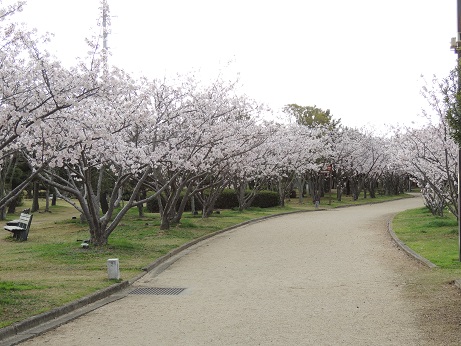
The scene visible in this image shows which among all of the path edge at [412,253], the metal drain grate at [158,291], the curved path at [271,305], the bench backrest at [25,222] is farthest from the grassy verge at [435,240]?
the bench backrest at [25,222]

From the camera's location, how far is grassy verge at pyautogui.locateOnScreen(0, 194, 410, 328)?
340 inches

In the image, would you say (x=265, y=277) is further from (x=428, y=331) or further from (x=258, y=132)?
(x=258, y=132)

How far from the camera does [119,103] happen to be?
13.9 metres

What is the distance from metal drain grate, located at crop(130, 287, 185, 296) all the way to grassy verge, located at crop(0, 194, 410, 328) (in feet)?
1.80

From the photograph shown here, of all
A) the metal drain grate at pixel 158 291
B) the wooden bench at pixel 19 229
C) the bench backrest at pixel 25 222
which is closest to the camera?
the metal drain grate at pixel 158 291

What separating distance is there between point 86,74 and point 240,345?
4937 millimetres

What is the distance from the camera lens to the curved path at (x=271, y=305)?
6.67 meters

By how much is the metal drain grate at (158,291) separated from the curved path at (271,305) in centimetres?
18

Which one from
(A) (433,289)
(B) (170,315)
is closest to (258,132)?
(A) (433,289)

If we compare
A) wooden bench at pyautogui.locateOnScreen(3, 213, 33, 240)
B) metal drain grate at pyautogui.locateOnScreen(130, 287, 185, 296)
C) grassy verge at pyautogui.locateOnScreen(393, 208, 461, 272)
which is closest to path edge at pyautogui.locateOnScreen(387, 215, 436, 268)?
grassy verge at pyautogui.locateOnScreen(393, 208, 461, 272)

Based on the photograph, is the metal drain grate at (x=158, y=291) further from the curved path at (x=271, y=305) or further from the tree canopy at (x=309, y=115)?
the tree canopy at (x=309, y=115)

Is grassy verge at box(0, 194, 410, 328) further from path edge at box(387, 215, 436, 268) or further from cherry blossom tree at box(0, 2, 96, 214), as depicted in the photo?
path edge at box(387, 215, 436, 268)

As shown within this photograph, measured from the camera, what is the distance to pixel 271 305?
856cm

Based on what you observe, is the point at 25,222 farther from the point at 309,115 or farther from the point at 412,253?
the point at 309,115
